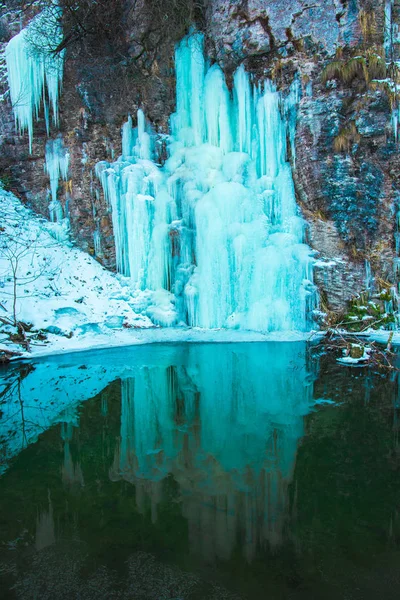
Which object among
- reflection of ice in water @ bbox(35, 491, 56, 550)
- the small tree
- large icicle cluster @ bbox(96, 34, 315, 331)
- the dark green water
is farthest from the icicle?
reflection of ice in water @ bbox(35, 491, 56, 550)

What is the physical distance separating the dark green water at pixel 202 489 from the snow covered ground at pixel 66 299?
319cm

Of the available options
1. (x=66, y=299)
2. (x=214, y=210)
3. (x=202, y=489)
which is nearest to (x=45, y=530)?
(x=202, y=489)

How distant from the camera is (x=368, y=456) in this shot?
13.7 feet

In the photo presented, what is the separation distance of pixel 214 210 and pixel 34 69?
6.98 m

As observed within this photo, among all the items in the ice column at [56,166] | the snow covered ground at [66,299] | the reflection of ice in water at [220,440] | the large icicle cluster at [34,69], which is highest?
the large icicle cluster at [34,69]

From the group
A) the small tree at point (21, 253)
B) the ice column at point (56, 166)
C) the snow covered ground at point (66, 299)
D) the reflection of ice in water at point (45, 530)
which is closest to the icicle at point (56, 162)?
the ice column at point (56, 166)

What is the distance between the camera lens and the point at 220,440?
4781mm

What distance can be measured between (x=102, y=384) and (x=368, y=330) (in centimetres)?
634

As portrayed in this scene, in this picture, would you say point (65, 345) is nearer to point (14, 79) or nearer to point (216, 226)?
point (216, 226)

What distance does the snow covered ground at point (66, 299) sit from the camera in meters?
10.1

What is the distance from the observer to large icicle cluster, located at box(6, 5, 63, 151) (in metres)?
12.9

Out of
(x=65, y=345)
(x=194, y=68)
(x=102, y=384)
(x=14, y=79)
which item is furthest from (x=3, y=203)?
(x=102, y=384)

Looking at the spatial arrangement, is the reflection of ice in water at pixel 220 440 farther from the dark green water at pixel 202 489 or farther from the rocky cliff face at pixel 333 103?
the rocky cliff face at pixel 333 103

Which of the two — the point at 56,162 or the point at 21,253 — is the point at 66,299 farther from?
the point at 56,162
